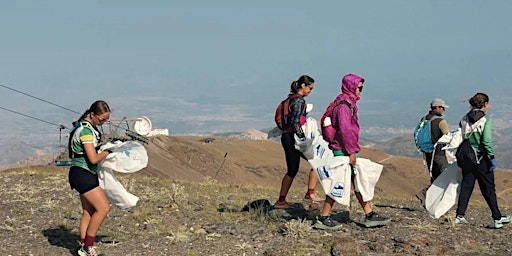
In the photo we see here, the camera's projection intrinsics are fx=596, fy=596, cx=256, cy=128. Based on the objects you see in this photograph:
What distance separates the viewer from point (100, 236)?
8.88 m

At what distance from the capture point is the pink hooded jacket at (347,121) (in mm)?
8156

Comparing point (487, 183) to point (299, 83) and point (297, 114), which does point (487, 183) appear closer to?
point (297, 114)

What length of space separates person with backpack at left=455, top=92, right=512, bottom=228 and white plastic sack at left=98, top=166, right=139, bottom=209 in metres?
4.94

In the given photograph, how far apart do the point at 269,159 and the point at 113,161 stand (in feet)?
151

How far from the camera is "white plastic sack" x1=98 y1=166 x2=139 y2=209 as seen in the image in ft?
25.6

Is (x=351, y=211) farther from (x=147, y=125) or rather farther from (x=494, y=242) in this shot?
(x=147, y=125)

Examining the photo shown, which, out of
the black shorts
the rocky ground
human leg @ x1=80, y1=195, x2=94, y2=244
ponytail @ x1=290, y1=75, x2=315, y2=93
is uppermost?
ponytail @ x1=290, y1=75, x2=315, y2=93

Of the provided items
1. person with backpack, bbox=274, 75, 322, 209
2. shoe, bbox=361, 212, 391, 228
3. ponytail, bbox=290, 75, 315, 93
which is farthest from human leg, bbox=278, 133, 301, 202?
shoe, bbox=361, 212, 391, 228

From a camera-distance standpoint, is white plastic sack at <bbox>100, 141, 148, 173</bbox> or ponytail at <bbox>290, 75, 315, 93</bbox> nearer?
white plastic sack at <bbox>100, 141, 148, 173</bbox>

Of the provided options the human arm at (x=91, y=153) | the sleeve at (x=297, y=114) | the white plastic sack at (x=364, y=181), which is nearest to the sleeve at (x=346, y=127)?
the white plastic sack at (x=364, y=181)

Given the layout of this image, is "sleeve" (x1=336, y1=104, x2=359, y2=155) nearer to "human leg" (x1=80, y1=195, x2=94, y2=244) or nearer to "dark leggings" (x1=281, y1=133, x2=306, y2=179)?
"dark leggings" (x1=281, y1=133, x2=306, y2=179)

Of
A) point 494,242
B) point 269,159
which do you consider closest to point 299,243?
point 494,242

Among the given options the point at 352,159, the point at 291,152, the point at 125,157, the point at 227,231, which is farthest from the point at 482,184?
the point at 125,157

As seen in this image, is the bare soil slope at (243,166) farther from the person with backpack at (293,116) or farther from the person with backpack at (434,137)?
the person with backpack at (293,116)
